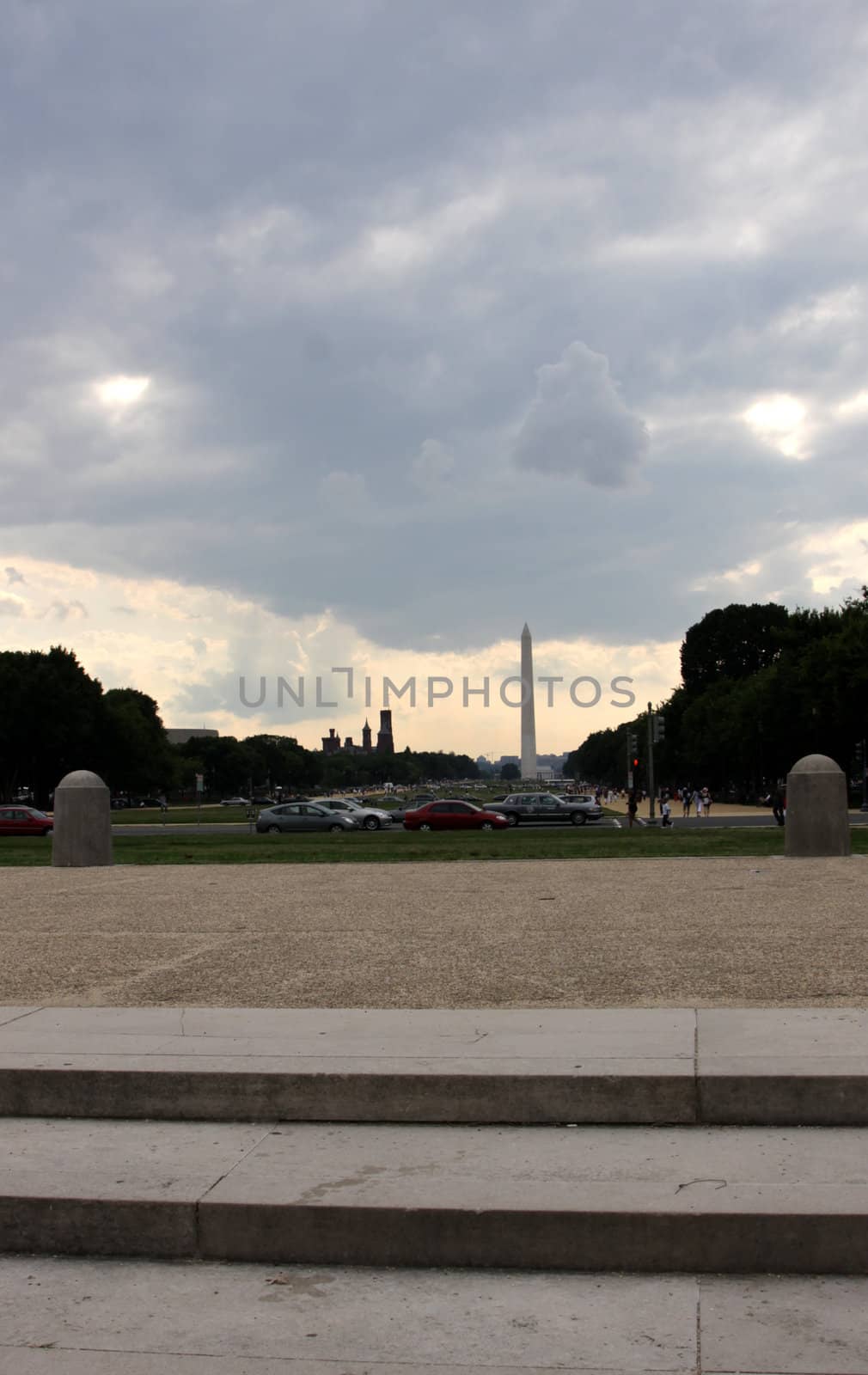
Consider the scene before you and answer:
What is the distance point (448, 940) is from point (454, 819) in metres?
37.7

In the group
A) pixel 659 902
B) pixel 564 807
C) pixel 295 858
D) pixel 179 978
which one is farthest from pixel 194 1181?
pixel 564 807

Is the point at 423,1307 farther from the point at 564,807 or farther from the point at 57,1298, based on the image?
the point at 564,807

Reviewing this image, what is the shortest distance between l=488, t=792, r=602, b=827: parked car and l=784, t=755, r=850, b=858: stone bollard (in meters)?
→ 29.3

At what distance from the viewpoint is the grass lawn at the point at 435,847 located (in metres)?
27.2

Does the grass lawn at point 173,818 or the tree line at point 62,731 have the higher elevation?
the tree line at point 62,731

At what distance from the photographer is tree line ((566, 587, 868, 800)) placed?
6456 cm

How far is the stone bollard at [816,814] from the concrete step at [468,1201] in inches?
706

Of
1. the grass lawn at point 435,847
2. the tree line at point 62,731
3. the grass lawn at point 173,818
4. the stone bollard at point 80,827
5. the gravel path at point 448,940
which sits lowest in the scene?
the grass lawn at point 173,818

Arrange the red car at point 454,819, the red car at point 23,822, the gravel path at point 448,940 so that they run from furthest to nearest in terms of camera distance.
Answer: the red car at point 23,822
the red car at point 454,819
the gravel path at point 448,940

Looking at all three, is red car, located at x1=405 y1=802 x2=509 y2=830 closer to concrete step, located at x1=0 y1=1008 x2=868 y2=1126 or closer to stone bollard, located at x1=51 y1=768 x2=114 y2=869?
stone bollard, located at x1=51 y1=768 x2=114 y2=869

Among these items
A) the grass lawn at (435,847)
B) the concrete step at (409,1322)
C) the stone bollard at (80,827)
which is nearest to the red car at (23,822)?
the grass lawn at (435,847)

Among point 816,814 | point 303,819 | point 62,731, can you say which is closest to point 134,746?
point 62,731

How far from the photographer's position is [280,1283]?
16.9 ft

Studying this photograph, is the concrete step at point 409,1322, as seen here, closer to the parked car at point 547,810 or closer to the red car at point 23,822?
the red car at point 23,822
